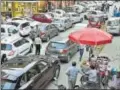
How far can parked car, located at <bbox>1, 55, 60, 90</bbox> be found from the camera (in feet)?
42.4

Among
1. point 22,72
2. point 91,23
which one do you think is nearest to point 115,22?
point 91,23

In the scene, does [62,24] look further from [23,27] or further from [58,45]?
[58,45]

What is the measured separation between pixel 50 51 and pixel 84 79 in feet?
21.0

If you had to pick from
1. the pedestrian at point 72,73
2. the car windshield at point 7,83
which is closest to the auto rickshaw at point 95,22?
the pedestrian at point 72,73

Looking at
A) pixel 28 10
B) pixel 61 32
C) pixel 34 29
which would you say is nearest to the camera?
pixel 34 29

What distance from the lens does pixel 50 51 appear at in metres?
21.0

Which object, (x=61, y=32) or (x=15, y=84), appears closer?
(x=15, y=84)

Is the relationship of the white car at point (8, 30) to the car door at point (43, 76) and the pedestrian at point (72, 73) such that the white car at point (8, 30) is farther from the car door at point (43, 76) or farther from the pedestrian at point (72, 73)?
the pedestrian at point (72, 73)

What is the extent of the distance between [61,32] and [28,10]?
44.6 feet

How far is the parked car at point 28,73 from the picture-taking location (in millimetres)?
12914

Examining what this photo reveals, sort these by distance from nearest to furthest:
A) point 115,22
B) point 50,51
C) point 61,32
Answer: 1. point 50,51
2. point 115,22
3. point 61,32

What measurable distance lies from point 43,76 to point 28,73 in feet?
3.67

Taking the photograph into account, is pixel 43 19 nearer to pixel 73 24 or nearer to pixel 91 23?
pixel 73 24

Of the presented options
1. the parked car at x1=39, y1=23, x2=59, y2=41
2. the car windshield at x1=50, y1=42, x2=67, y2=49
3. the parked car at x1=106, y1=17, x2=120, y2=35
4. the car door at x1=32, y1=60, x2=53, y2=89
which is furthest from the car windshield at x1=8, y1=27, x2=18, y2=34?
Answer: the car door at x1=32, y1=60, x2=53, y2=89
